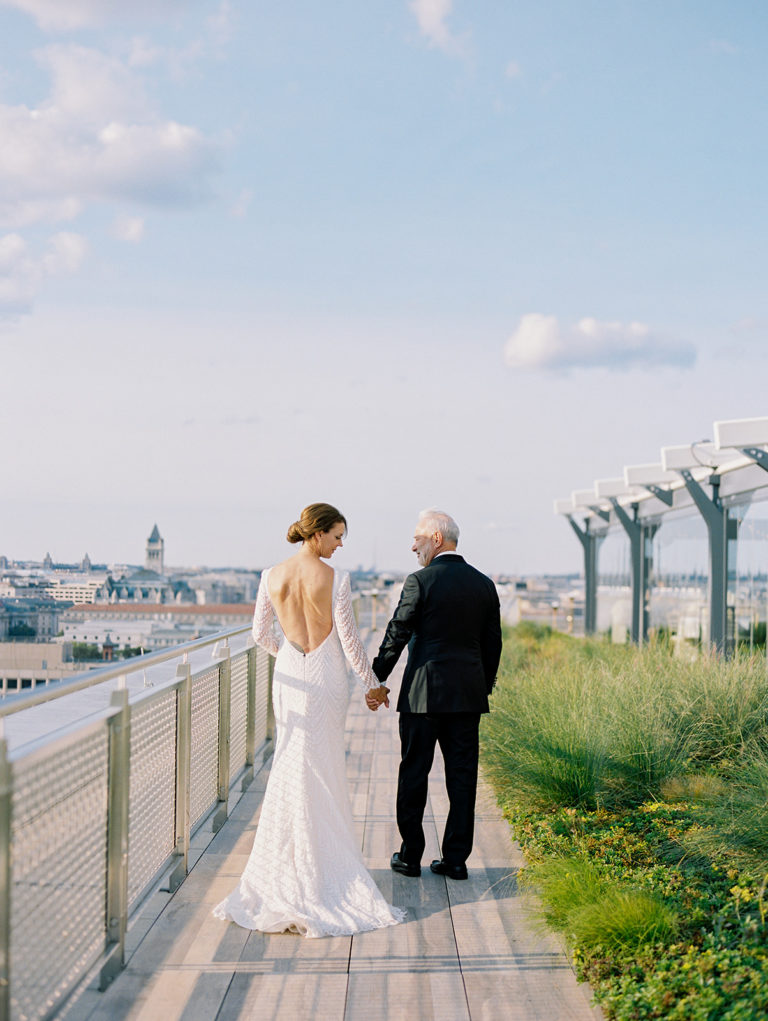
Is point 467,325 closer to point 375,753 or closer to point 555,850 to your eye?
point 375,753

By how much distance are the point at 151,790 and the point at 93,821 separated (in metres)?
0.86

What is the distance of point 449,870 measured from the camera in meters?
5.01

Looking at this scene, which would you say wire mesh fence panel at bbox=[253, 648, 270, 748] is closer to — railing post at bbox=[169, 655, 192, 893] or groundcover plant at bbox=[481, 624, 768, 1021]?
groundcover plant at bbox=[481, 624, 768, 1021]

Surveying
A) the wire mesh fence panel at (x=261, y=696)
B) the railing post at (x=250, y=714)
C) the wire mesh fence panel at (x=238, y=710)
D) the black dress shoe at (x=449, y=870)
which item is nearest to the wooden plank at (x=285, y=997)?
the black dress shoe at (x=449, y=870)

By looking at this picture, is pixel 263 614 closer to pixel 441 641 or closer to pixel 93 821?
pixel 441 641

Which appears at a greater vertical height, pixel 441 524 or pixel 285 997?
pixel 441 524

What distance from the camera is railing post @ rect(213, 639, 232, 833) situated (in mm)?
5895

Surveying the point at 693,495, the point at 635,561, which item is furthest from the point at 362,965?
the point at 635,561

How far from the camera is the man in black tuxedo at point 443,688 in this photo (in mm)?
4980

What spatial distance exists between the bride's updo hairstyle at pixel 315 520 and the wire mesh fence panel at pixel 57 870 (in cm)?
148

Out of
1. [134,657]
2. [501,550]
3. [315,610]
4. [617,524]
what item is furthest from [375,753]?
[501,550]

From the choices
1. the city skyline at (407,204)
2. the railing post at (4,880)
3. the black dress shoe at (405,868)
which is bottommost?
the black dress shoe at (405,868)

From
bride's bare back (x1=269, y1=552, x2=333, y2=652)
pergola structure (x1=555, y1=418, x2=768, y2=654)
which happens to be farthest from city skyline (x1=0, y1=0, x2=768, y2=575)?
pergola structure (x1=555, y1=418, x2=768, y2=654)

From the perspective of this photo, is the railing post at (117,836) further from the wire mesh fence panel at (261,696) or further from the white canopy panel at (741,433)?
the white canopy panel at (741,433)
